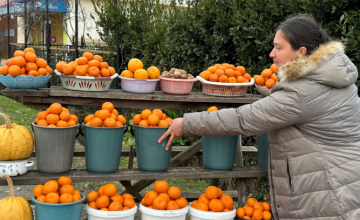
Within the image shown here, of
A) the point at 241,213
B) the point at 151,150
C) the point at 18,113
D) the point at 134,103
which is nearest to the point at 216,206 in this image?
the point at 241,213

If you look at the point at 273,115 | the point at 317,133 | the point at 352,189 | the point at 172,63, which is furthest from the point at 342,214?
the point at 172,63

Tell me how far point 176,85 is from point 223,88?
40cm

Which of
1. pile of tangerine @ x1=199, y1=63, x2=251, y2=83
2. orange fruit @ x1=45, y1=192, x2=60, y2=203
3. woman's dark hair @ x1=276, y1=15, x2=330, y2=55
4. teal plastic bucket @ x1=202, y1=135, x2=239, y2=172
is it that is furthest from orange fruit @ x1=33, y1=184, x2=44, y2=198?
woman's dark hair @ x1=276, y1=15, x2=330, y2=55

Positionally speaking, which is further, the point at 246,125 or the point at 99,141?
the point at 99,141

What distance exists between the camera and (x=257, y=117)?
2.82 m

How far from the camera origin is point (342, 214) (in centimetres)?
272

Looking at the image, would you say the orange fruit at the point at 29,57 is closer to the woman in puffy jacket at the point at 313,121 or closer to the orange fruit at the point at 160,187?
the orange fruit at the point at 160,187

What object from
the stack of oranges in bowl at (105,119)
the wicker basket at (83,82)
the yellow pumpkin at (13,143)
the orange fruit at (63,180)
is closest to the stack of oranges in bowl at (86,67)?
the wicker basket at (83,82)

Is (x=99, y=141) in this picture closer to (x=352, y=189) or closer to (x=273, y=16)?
(x=352, y=189)

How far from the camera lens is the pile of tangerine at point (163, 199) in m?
3.21

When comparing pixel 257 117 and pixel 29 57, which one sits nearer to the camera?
pixel 257 117

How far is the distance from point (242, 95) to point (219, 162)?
0.66 meters

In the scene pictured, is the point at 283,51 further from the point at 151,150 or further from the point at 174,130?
the point at 151,150

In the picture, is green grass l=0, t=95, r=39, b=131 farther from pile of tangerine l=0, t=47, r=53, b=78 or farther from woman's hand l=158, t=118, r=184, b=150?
woman's hand l=158, t=118, r=184, b=150
